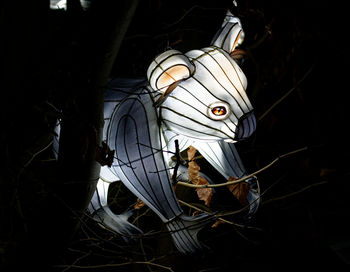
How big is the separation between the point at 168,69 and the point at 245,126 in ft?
1.96

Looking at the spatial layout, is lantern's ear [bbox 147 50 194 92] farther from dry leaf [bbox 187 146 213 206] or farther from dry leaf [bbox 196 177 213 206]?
dry leaf [bbox 196 177 213 206]

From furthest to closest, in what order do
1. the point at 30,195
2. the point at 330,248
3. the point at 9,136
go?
the point at 330,248, the point at 30,195, the point at 9,136

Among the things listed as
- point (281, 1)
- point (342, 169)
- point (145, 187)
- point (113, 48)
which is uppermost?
point (281, 1)

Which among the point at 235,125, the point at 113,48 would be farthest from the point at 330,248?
the point at 113,48

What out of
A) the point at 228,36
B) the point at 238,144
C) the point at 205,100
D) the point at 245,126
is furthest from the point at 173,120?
the point at 238,144

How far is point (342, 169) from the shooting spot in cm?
379

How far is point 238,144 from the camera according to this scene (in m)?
4.04

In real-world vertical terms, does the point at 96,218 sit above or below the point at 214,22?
below

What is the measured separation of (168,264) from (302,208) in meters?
1.94

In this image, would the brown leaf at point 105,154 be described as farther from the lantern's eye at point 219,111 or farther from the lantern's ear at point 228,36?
the lantern's ear at point 228,36

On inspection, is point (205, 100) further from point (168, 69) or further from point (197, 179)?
point (197, 179)

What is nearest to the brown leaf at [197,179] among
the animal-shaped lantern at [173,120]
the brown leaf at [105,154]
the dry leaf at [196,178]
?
the dry leaf at [196,178]

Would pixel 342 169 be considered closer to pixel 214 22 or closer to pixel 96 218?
pixel 214 22

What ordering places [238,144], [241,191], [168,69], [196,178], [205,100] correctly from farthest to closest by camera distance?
[238,144] < [196,178] < [241,191] < [205,100] < [168,69]
